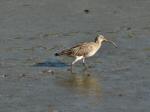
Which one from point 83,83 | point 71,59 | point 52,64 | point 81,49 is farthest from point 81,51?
point 83,83

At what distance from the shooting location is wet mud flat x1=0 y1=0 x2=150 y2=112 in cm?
1928

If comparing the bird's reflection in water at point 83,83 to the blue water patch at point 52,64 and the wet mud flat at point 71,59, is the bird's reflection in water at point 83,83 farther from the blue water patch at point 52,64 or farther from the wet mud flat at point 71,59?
the blue water patch at point 52,64

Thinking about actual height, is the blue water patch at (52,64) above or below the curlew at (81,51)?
below

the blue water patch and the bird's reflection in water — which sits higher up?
the blue water patch

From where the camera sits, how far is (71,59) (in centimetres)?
2436

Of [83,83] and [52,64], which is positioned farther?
[52,64]

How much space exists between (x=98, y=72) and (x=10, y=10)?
8.63 m

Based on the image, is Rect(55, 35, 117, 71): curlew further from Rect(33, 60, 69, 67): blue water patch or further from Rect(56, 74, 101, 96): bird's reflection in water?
Rect(56, 74, 101, 96): bird's reflection in water

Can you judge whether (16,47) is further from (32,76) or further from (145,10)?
(145,10)

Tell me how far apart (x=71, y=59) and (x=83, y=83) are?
10.2 ft

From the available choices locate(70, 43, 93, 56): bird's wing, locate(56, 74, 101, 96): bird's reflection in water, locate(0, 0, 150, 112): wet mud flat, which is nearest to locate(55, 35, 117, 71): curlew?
locate(70, 43, 93, 56): bird's wing

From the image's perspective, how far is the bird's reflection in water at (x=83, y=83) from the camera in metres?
20.3

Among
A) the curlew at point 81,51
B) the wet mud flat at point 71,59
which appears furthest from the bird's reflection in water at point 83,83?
the curlew at point 81,51

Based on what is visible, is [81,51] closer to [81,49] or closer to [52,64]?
[81,49]
